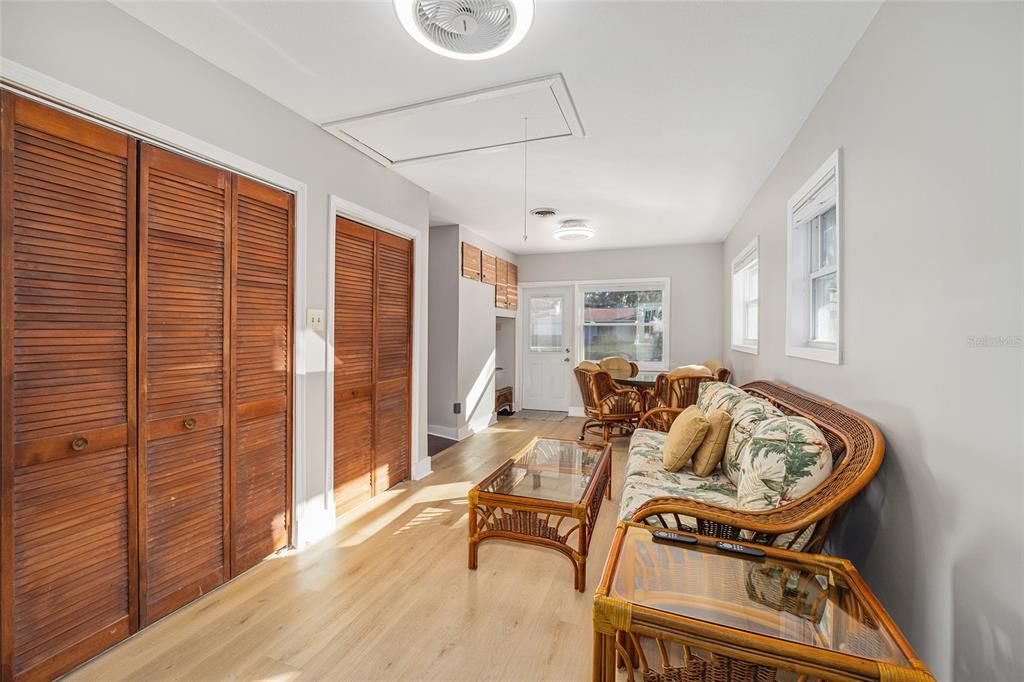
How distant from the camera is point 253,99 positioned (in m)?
2.16

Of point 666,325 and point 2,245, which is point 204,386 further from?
point 666,325

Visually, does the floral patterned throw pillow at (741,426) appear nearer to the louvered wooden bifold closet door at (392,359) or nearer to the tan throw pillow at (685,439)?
the tan throw pillow at (685,439)

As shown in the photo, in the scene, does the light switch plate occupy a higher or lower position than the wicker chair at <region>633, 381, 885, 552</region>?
higher

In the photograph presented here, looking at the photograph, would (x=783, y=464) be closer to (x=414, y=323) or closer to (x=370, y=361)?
(x=370, y=361)

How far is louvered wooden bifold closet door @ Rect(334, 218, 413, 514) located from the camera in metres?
2.84

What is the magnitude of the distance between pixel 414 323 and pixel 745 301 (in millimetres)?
3422

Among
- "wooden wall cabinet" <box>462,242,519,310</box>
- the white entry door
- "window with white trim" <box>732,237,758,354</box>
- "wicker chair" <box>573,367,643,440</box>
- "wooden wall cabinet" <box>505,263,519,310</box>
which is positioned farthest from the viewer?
Result: the white entry door

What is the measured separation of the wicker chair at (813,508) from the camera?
55.3 inches

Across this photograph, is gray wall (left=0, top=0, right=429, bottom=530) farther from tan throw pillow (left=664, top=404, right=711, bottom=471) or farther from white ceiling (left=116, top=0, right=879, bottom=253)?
tan throw pillow (left=664, top=404, right=711, bottom=471)

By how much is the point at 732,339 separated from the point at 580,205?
2.47 metres

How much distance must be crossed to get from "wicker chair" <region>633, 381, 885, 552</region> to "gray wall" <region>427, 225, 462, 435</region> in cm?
337

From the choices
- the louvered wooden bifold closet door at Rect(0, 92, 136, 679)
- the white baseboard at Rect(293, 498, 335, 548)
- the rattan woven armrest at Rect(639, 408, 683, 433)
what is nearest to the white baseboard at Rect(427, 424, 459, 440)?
the rattan woven armrest at Rect(639, 408, 683, 433)

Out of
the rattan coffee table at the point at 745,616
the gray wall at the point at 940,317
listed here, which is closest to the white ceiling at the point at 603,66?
the gray wall at the point at 940,317

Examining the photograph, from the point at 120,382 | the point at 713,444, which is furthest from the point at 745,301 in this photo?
the point at 120,382
